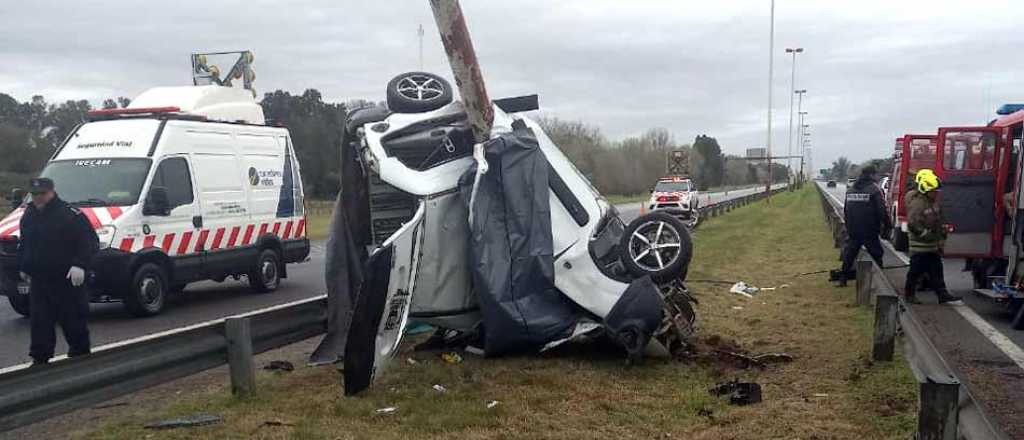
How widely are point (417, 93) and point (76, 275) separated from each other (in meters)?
3.00

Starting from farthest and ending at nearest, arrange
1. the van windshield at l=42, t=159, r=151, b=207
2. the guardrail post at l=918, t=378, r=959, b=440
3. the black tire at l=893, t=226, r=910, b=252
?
the black tire at l=893, t=226, r=910, b=252 < the van windshield at l=42, t=159, r=151, b=207 < the guardrail post at l=918, t=378, r=959, b=440

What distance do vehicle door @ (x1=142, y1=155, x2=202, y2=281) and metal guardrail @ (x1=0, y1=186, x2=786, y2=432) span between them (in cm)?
487

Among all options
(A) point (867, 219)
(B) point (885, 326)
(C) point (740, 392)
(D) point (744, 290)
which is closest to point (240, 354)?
(C) point (740, 392)

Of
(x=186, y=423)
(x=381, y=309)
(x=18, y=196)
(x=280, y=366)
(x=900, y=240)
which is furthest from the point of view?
(x=900, y=240)

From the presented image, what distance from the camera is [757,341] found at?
7.53 metres

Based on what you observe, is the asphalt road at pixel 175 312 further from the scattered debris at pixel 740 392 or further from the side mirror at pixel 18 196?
the scattered debris at pixel 740 392

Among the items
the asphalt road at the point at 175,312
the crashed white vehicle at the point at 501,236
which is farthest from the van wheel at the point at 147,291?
the crashed white vehicle at the point at 501,236

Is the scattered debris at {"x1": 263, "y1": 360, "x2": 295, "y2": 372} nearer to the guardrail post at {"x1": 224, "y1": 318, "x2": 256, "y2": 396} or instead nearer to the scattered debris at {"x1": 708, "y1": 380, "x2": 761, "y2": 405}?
the guardrail post at {"x1": 224, "y1": 318, "x2": 256, "y2": 396}

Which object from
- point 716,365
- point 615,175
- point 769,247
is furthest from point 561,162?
point 615,175

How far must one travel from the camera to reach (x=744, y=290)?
1108 cm

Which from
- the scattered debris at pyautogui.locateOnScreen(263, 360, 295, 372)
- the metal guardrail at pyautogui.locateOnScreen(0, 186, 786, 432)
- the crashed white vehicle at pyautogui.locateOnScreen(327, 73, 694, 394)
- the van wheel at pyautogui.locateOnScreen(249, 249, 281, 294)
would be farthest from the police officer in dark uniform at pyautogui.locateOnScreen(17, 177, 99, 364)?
the van wheel at pyautogui.locateOnScreen(249, 249, 281, 294)

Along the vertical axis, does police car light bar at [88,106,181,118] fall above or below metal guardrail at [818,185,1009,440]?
above

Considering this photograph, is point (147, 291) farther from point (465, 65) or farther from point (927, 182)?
point (927, 182)

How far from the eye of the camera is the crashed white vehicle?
6.21m
